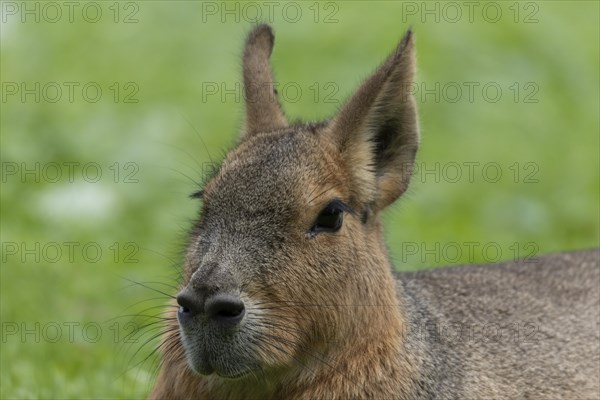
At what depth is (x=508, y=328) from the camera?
21.1 ft

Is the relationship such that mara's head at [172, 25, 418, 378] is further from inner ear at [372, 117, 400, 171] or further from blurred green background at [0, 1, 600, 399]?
blurred green background at [0, 1, 600, 399]

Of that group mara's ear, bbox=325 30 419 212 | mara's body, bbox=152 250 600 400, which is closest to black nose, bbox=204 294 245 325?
mara's body, bbox=152 250 600 400

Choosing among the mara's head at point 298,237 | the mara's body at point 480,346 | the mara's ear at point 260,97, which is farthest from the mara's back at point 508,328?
the mara's ear at point 260,97

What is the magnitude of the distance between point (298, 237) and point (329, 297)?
0.95 feet

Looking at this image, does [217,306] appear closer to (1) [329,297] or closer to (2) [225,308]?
(2) [225,308]

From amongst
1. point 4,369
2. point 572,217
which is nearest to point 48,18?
point 572,217

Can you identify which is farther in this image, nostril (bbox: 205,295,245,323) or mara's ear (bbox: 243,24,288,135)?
mara's ear (bbox: 243,24,288,135)

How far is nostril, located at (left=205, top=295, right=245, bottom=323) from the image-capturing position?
5062mm

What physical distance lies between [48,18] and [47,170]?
4.07 m

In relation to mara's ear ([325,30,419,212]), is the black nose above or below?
below

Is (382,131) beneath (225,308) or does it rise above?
above

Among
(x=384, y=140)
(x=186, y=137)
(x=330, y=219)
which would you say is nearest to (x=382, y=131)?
(x=384, y=140)

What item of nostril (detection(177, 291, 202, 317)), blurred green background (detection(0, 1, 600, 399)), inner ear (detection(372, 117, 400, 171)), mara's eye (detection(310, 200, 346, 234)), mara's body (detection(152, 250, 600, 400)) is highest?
inner ear (detection(372, 117, 400, 171))

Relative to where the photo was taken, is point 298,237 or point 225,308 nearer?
point 225,308
